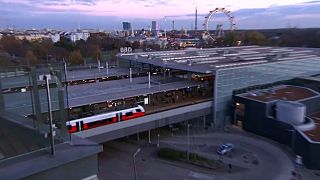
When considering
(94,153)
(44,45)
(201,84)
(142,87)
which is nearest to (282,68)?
(201,84)

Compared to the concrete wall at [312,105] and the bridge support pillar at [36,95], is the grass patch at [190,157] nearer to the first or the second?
the concrete wall at [312,105]

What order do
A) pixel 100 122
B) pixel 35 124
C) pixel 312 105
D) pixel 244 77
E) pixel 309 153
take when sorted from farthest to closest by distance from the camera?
pixel 244 77 → pixel 312 105 → pixel 100 122 → pixel 309 153 → pixel 35 124

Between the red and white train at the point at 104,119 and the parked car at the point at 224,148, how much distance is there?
176 inches

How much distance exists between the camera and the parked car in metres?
15.9

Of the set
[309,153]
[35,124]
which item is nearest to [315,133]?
[309,153]

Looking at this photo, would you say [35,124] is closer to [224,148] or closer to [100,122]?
[100,122]

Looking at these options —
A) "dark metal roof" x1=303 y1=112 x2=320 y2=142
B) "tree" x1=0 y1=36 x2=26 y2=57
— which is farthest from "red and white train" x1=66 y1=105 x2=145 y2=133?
"tree" x1=0 y1=36 x2=26 y2=57

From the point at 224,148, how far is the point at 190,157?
1965 mm

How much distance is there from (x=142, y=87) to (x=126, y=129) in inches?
191

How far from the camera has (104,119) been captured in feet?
51.5

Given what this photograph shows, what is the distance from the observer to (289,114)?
682 inches

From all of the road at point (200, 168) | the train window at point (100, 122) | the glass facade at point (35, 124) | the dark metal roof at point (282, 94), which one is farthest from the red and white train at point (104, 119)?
the glass facade at point (35, 124)

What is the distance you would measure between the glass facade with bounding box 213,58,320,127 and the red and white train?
5749mm

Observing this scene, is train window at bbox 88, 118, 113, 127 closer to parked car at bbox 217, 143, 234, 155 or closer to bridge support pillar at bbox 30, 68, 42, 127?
parked car at bbox 217, 143, 234, 155
